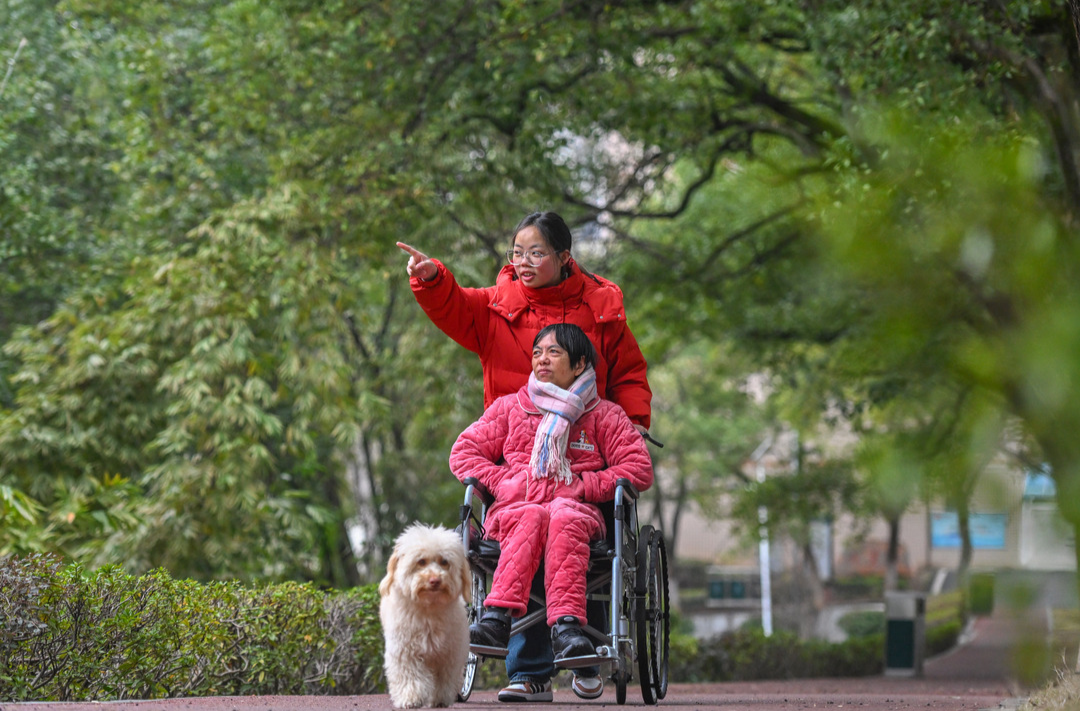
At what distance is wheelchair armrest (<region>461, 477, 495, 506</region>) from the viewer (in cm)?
431

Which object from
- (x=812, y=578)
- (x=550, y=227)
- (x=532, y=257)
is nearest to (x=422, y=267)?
(x=532, y=257)

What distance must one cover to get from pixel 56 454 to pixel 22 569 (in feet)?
14.8

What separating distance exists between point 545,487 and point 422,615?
2.25ft

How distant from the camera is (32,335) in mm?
9195

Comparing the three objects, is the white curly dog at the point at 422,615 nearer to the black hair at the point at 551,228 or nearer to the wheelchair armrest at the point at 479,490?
the wheelchair armrest at the point at 479,490

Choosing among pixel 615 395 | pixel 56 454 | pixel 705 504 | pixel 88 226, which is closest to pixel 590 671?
pixel 615 395

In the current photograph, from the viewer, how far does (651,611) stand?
465 centimetres

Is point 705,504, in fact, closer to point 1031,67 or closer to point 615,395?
point 1031,67

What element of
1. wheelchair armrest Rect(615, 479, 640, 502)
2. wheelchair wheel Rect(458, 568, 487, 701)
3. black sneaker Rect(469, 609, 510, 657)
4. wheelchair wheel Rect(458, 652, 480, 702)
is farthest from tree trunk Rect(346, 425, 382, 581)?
black sneaker Rect(469, 609, 510, 657)

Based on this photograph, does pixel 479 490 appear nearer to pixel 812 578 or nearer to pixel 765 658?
pixel 765 658

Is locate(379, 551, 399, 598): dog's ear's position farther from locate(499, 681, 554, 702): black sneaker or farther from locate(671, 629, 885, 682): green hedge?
locate(671, 629, 885, 682): green hedge

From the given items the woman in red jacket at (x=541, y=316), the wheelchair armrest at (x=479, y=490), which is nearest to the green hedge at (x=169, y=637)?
the wheelchair armrest at (x=479, y=490)

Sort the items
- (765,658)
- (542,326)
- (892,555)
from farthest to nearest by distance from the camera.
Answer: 1. (892,555)
2. (765,658)
3. (542,326)

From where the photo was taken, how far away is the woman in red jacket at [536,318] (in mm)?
4598
